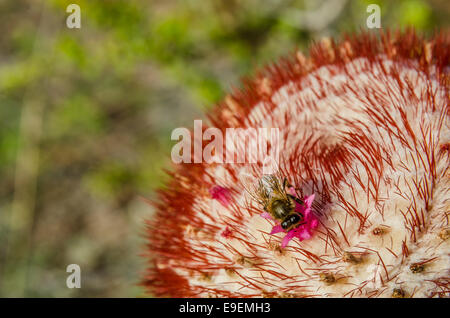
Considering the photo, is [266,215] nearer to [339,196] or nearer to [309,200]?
[309,200]

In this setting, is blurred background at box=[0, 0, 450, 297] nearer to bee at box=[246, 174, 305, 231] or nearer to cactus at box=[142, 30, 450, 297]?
cactus at box=[142, 30, 450, 297]

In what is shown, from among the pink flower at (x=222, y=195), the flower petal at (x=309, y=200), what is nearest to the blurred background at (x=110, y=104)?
the pink flower at (x=222, y=195)

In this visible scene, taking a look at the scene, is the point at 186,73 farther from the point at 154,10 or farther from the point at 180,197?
the point at 180,197

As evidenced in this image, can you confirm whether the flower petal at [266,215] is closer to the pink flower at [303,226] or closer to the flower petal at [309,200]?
the pink flower at [303,226]

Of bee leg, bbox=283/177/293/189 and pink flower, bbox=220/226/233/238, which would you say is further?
pink flower, bbox=220/226/233/238

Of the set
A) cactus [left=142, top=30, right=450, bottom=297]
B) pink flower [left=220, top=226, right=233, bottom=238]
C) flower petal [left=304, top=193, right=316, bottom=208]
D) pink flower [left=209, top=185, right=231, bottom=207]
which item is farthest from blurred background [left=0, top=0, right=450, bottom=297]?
flower petal [left=304, top=193, right=316, bottom=208]
